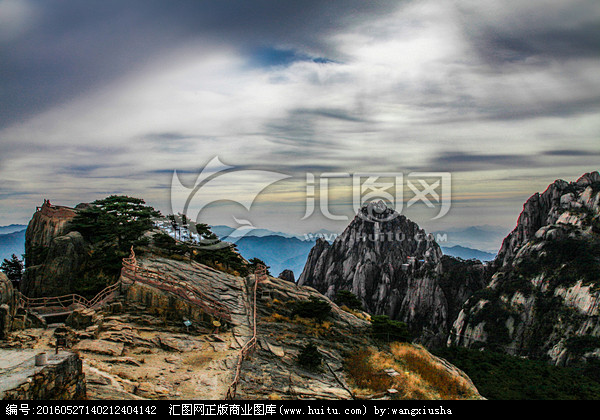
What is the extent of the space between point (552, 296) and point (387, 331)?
75693 millimetres

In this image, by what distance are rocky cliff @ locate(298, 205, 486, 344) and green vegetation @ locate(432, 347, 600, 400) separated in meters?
64.0

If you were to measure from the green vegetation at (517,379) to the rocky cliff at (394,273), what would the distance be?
64.0m

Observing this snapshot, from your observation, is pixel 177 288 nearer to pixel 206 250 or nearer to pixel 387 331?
pixel 206 250

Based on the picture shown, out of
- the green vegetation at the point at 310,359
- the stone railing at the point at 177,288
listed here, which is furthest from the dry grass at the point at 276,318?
the green vegetation at the point at 310,359

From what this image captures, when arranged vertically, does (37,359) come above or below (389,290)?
above

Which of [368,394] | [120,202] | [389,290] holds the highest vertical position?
[120,202]

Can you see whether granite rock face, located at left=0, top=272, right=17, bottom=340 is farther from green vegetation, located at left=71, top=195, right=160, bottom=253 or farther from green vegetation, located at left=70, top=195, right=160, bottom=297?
green vegetation, located at left=71, top=195, right=160, bottom=253

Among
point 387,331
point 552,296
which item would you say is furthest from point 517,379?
point 552,296

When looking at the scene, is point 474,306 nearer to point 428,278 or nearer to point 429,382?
point 428,278

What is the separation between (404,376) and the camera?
2177cm

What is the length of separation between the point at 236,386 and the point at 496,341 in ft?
294

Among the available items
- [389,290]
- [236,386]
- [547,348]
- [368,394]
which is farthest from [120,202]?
[389,290]

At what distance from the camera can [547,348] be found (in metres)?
75.6

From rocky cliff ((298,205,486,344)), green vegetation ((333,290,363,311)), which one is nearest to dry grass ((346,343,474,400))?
green vegetation ((333,290,363,311))
